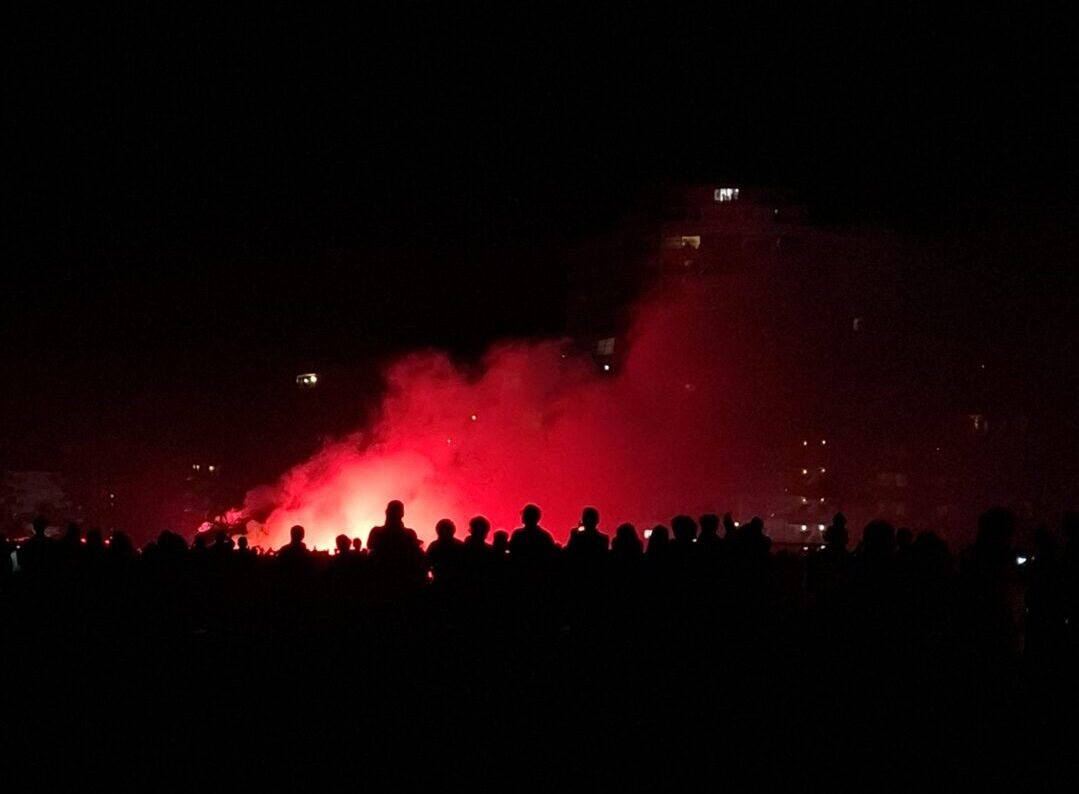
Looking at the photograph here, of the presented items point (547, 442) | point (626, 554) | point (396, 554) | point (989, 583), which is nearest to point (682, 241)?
point (547, 442)

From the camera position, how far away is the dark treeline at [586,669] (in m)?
8.77

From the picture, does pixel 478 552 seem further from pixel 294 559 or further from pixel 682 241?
pixel 682 241

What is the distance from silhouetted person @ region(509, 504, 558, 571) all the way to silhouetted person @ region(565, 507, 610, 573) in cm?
16

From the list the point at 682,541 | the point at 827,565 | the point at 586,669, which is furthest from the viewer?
the point at 827,565

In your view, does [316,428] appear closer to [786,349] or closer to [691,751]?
[786,349]

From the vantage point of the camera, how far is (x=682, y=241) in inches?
2547

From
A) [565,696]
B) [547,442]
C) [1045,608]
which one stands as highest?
[547,442]

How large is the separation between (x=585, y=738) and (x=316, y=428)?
174 ft

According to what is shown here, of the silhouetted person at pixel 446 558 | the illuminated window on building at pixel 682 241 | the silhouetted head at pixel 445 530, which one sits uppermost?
the illuminated window on building at pixel 682 241

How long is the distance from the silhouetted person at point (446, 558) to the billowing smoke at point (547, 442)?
1982cm

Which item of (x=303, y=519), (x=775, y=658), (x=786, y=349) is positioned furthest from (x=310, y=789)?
(x=786, y=349)

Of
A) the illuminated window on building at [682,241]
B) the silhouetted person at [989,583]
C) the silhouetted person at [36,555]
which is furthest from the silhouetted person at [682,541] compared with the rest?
the illuminated window on building at [682,241]

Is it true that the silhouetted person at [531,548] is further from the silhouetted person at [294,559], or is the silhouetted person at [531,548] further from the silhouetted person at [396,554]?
the silhouetted person at [294,559]

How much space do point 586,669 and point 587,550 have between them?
34.7 inches
